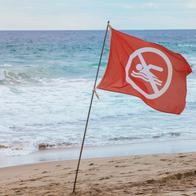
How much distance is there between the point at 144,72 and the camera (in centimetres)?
673

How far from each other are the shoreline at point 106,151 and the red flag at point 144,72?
11.8 ft

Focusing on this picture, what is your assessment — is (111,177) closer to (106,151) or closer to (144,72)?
(144,72)

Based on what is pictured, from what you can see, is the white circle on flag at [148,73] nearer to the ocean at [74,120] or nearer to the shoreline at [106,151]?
the shoreline at [106,151]

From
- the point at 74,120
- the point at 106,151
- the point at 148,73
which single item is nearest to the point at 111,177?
the point at 148,73

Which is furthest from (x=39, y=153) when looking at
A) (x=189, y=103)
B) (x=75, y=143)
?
(x=189, y=103)

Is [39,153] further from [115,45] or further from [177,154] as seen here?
[115,45]

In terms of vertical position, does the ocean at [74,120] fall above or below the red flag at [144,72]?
below

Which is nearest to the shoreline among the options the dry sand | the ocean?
the ocean

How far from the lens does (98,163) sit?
9133 mm

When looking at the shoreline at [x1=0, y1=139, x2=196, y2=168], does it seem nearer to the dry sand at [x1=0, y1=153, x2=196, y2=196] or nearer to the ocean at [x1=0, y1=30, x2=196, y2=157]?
the ocean at [x1=0, y1=30, x2=196, y2=157]

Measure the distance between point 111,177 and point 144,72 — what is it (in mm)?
1856

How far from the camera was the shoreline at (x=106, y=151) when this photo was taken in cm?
992

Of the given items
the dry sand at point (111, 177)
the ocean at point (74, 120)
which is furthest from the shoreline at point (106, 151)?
the dry sand at point (111, 177)

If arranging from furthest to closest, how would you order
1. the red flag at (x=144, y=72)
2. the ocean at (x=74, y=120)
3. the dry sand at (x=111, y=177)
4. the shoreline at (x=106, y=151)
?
the ocean at (x=74, y=120), the shoreline at (x=106, y=151), the dry sand at (x=111, y=177), the red flag at (x=144, y=72)
